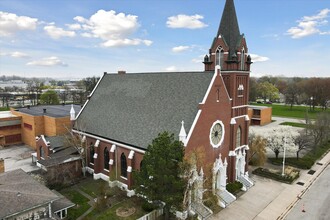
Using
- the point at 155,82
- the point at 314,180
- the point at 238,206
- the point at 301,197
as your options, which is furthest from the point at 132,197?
the point at 314,180

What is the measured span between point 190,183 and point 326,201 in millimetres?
20179

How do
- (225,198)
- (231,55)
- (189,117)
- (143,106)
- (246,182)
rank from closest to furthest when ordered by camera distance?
(189,117), (225,198), (231,55), (143,106), (246,182)

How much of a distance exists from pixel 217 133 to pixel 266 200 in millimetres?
10442

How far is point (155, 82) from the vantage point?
1340 inches

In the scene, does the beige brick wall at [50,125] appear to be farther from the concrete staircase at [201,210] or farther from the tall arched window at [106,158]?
the concrete staircase at [201,210]

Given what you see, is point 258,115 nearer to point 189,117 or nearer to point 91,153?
point 189,117

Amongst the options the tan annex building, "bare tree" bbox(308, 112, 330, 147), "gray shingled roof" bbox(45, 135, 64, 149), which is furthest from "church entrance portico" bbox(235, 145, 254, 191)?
the tan annex building

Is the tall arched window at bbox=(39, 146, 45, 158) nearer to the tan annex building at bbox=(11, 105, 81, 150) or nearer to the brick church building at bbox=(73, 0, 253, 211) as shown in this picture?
the brick church building at bbox=(73, 0, 253, 211)

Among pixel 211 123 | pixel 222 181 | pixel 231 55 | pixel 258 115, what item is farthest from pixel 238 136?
pixel 258 115

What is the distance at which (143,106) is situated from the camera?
33000 millimetres

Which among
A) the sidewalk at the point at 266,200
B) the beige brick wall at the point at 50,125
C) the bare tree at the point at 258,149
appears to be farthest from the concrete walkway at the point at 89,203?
the bare tree at the point at 258,149

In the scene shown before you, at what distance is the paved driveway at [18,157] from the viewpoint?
1553 inches

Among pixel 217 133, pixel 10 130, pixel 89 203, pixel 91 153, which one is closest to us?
pixel 89 203

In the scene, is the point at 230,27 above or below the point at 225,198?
above
